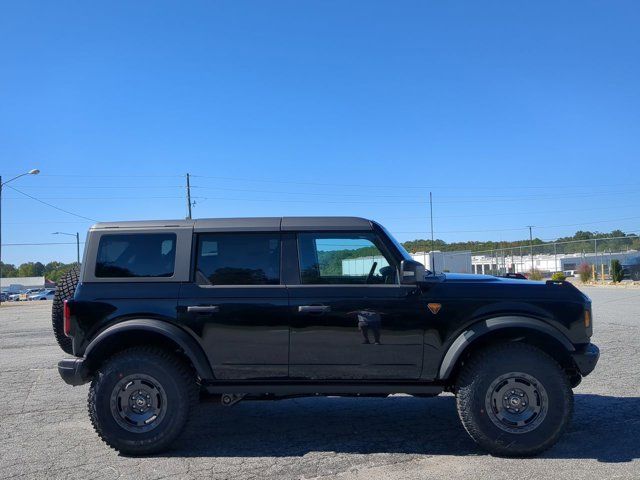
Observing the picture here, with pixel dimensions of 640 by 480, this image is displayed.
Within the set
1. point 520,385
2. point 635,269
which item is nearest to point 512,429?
point 520,385

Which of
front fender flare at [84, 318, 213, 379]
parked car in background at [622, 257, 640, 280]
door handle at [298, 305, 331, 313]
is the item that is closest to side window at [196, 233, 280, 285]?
door handle at [298, 305, 331, 313]

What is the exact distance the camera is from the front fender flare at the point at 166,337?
480 cm

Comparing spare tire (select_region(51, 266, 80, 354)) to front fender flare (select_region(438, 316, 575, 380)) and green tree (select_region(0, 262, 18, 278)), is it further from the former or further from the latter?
green tree (select_region(0, 262, 18, 278))

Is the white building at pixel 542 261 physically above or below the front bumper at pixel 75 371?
above

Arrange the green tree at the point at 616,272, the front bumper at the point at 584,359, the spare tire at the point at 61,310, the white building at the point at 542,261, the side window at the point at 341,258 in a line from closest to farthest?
1. the front bumper at the point at 584,359
2. the side window at the point at 341,258
3. the spare tire at the point at 61,310
4. the green tree at the point at 616,272
5. the white building at the point at 542,261

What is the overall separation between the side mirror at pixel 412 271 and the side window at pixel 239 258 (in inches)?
44.0

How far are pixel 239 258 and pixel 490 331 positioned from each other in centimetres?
229

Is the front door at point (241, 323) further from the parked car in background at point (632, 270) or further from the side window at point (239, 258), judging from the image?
the parked car in background at point (632, 270)

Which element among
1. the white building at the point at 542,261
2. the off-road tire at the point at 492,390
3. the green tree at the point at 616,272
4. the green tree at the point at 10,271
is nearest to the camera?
the off-road tire at the point at 492,390

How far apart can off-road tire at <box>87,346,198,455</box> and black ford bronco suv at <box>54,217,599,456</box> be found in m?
0.01

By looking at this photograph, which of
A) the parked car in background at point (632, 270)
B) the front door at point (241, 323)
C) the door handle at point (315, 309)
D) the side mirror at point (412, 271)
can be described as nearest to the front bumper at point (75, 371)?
the front door at point (241, 323)

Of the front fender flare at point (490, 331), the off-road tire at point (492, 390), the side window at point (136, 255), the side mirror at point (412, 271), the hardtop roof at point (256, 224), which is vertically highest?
the hardtop roof at point (256, 224)

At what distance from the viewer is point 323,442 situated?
5160mm

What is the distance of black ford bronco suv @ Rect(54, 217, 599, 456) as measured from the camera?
471cm
